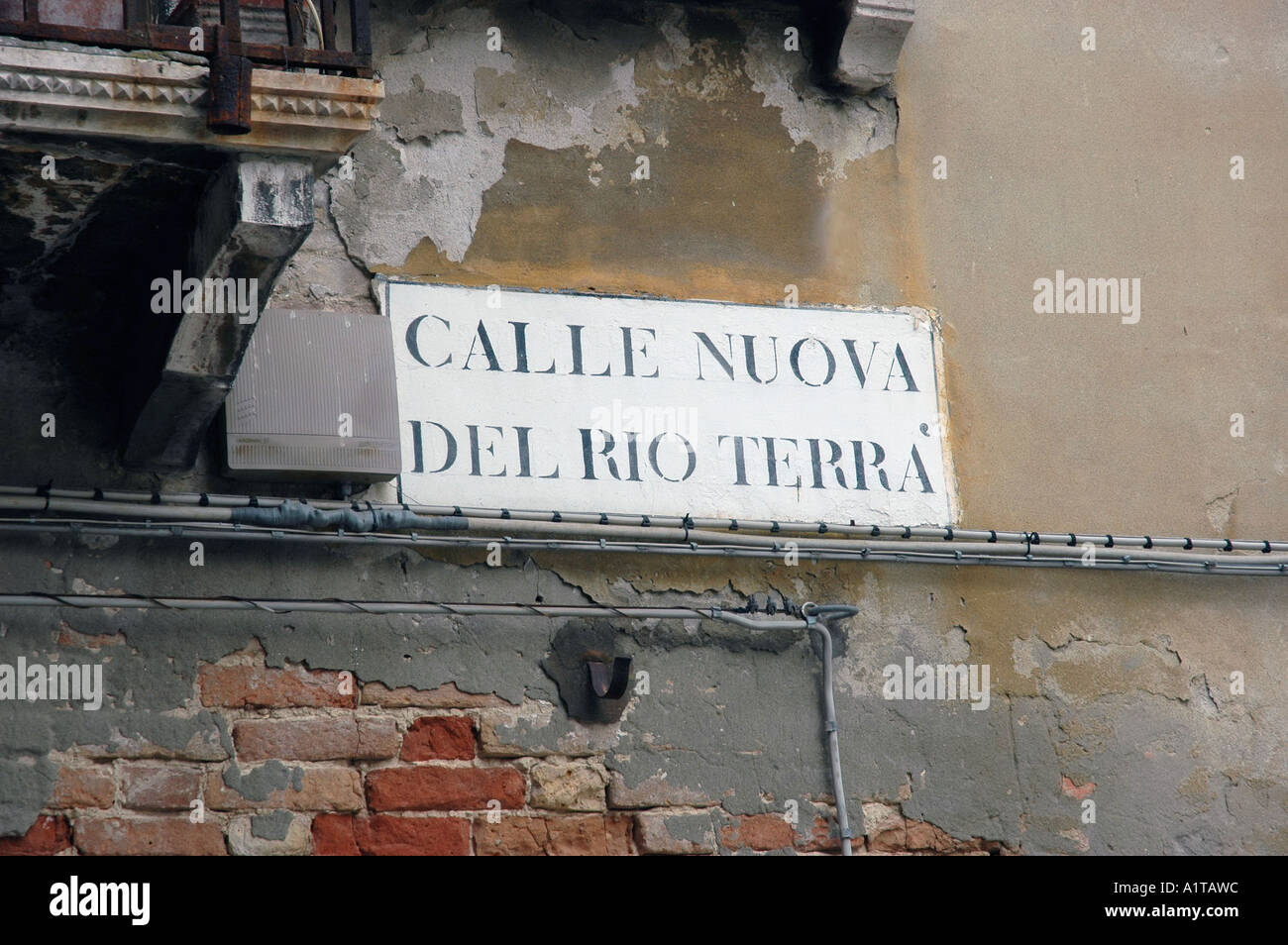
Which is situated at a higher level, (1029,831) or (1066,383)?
(1066,383)

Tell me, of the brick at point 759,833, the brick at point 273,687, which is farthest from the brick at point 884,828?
the brick at point 273,687

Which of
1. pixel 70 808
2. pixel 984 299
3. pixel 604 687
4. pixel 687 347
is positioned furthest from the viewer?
pixel 984 299

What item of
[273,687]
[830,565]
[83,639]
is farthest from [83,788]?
[830,565]

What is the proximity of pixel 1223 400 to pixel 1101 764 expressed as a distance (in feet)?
4.10

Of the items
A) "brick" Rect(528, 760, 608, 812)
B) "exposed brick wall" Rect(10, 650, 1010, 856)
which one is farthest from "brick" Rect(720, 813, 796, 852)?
"brick" Rect(528, 760, 608, 812)

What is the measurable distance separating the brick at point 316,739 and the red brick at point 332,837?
0.50ft

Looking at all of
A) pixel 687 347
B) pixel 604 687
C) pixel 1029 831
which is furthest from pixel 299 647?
pixel 1029 831

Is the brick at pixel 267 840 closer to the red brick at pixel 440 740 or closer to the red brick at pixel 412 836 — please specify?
the red brick at pixel 412 836

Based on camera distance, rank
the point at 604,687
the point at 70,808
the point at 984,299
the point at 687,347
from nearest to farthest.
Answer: the point at 70,808
the point at 604,687
the point at 687,347
the point at 984,299

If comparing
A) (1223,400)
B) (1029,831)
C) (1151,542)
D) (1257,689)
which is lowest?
(1029,831)

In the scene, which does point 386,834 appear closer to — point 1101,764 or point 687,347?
point 687,347

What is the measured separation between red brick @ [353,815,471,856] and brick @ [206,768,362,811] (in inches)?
2.6

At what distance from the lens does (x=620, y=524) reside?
181 inches

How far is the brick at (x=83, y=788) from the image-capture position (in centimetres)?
405
